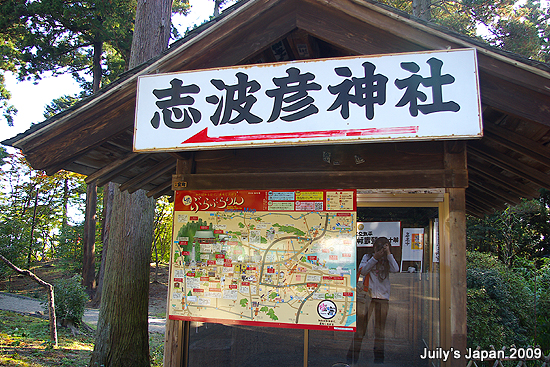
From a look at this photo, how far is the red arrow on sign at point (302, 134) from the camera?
3.29 meters

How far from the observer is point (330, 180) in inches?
172

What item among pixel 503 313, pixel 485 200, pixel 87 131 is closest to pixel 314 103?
pixel 87 131

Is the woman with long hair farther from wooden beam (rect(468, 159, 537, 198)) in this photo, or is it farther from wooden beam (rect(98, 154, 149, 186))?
wooden beam (rect(98, 154, 149, 186))

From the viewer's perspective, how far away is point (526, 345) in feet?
22.1

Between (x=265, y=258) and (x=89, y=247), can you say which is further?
(x=89, y=247)

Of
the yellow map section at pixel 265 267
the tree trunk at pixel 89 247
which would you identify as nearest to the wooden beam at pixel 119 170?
the yellow map section at pixel 265 267

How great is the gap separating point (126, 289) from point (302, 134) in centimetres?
563

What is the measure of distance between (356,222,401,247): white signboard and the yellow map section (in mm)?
238

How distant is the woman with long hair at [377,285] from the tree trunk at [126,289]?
4.84 meters

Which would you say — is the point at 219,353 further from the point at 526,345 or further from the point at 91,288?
the point at 91,288

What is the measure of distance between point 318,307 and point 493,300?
4.53 meters

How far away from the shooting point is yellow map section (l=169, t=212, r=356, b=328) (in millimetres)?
4246

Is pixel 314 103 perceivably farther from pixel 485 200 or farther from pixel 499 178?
pixel 485 200

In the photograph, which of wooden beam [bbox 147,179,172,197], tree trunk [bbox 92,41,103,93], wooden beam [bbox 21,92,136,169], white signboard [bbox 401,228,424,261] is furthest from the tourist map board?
tree trunk [bbox 92,41,103,93]
